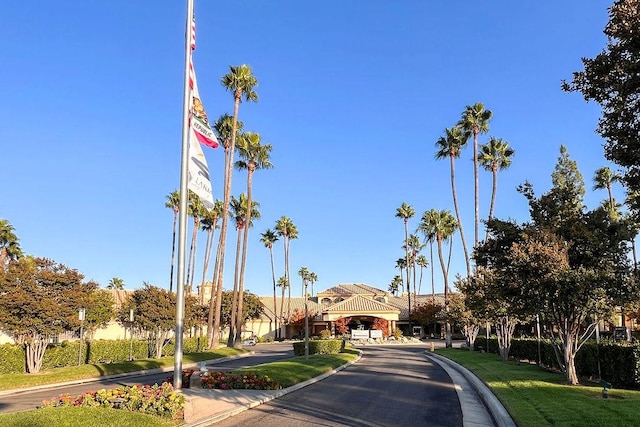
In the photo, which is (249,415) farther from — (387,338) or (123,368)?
(387,338)

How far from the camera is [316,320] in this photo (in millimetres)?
78812

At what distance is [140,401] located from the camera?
457 inches

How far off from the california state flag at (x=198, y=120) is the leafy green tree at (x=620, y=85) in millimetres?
9359

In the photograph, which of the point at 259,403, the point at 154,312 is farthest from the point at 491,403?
the point at 154,312

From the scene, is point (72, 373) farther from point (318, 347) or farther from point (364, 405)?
point (318, 347)

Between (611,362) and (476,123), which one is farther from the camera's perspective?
(476,123)

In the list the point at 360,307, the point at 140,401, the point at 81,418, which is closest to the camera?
the point at 81,418

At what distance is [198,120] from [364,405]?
8.96m

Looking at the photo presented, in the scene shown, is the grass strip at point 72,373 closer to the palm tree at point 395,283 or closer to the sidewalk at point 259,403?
the sidewalk at point 259,403

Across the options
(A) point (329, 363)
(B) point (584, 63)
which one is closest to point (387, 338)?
(A) point (329, 363)

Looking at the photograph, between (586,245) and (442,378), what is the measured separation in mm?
8354

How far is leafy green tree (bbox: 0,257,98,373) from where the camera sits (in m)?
22.9

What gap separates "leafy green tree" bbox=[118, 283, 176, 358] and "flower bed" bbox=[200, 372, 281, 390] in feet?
65.0

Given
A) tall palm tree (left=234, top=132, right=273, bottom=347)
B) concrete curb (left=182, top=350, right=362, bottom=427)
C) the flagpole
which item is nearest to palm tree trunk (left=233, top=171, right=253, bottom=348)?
tall palm tree (left=234, top=132, right=273, bottom=347)
